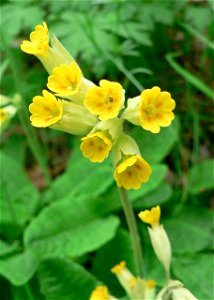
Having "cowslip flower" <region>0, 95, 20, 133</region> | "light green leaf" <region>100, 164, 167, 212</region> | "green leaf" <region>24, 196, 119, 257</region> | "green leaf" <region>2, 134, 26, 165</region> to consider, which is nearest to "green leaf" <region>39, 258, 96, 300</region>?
"green leaf" <region>24, 196, 119, 257</region>

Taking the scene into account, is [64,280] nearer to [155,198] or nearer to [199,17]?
[155,198]

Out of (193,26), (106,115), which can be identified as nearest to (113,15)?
(193,26)

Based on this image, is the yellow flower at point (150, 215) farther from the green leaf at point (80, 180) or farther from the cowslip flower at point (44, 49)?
the green leaf at point (80, 180)

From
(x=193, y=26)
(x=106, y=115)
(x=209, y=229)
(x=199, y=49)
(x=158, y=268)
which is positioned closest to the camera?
(x=106, y=115)

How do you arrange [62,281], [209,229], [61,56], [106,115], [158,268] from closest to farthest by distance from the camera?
[106,115] → [61,56] → [62,281] → [158,268] → [209,229]

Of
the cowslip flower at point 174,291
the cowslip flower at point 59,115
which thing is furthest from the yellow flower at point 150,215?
the cowslip flower at point 59,115

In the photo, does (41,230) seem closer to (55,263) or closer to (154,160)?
(55,263)
